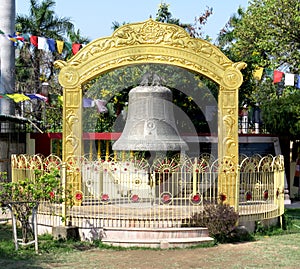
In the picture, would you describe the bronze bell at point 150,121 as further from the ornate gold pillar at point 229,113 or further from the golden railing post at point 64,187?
the golden railing post at point 64,187

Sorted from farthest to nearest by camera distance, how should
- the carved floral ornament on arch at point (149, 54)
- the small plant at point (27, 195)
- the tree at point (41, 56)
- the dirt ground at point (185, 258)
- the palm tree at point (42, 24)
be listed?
the palm tree at point (42, 24) → the tree at point (41, 56) → the carved floral ornament on arch at point (149, 54) → the small plant at point (27, 195) → the dirt ground at point (185, 258)

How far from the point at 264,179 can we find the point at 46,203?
416 cm

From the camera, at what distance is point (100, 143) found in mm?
17047

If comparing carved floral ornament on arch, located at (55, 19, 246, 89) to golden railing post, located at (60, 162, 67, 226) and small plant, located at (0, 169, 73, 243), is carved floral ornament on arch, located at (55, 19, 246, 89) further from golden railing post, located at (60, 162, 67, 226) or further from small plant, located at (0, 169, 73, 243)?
small plant, located at (0, 169, 73, 243)

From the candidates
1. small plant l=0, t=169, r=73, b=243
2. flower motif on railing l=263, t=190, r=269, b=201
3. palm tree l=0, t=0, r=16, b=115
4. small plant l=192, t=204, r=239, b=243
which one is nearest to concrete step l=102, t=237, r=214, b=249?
small plant l=192, t=204, r=239, b=243

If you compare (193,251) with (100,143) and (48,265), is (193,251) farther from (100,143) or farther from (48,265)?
(100,143)

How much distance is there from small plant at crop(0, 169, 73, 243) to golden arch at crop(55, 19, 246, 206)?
1.73 meters

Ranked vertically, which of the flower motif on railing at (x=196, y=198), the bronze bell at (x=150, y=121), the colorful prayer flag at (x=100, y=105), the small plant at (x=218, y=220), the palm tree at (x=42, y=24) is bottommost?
the small plant at (x=218, y=220)

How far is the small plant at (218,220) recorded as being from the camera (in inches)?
397

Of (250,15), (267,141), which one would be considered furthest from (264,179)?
(250,15)

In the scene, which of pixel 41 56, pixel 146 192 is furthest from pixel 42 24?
pixel 146 192

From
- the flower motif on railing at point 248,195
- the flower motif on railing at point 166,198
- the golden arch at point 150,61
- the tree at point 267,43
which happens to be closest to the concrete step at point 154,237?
the flower motif on railing at point 166,198

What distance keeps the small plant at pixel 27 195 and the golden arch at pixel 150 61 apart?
68.0 inches

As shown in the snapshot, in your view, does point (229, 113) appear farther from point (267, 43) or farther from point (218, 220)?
point (267, 43)
